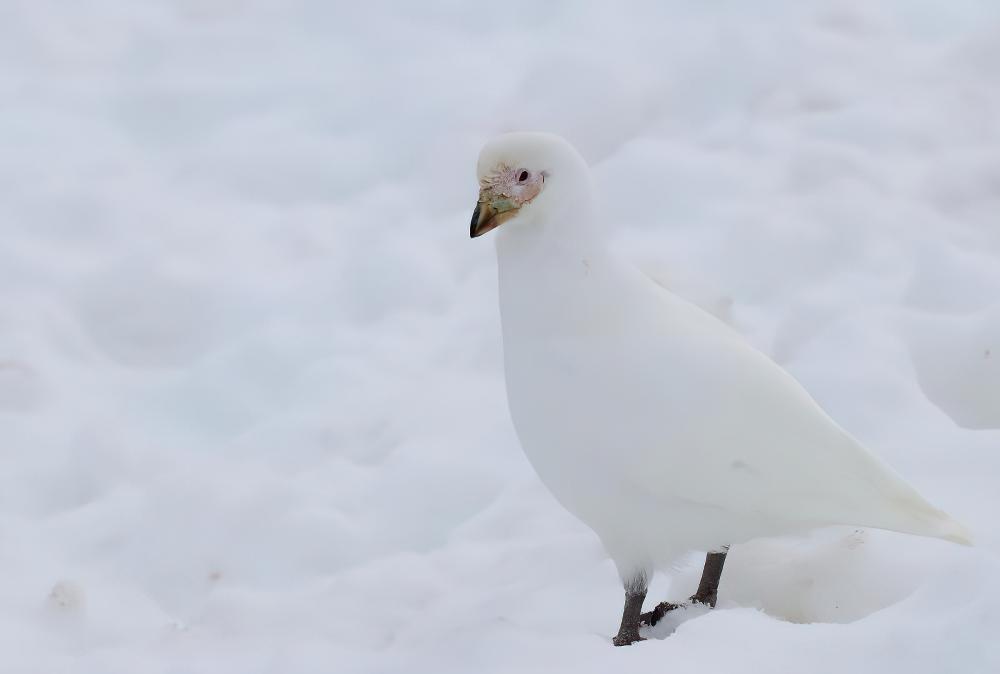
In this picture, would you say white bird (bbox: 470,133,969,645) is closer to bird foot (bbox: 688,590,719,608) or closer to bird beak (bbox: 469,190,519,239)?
bird beak (bbox: 469,190,519,239)

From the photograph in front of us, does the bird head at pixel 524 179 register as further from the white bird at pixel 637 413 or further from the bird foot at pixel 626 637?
the bird foot at pixel 626 637

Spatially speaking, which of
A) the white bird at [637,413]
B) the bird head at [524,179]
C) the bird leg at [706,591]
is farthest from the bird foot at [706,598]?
the bird head at [524,179]

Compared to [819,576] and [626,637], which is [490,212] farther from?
[819,576]

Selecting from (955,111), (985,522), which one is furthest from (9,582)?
(955,111)

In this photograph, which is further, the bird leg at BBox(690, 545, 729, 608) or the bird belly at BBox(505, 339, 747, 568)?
the bird leg at BBox(690, 545, 729, 608)

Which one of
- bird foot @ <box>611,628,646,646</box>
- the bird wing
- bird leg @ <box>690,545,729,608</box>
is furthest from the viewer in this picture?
bird leg @ <box>690,545,729,608</box>

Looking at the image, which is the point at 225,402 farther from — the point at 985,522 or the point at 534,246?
the point at 985,522

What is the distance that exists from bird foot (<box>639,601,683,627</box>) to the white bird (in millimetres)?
118

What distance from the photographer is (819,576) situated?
2.86 m

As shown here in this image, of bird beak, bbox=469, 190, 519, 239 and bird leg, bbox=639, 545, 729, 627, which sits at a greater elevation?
bird beak, bbox=469, 190, 519, 239

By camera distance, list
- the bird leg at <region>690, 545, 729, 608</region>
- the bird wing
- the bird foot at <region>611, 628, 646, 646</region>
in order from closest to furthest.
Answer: the bird wing, the bird foot at <region>611, 628, 646, 646</region>, the bird leg at <region>690, 545, 729, 608</region>

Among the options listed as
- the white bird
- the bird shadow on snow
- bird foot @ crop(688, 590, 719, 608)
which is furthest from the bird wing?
bird foot @ crop(688, 590, 719, 608)

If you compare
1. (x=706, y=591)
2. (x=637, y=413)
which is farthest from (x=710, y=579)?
(x=637, y=413)

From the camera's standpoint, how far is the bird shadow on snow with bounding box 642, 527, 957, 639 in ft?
8.99
